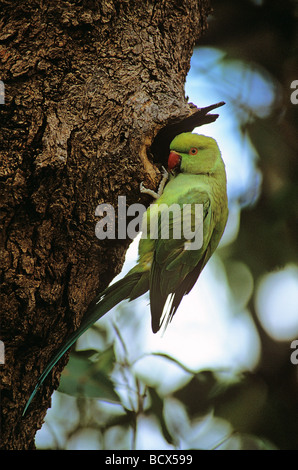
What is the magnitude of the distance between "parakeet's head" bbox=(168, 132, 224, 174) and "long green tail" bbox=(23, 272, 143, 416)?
0.60 m

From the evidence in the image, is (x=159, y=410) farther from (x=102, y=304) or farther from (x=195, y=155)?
(x=195, y=155)

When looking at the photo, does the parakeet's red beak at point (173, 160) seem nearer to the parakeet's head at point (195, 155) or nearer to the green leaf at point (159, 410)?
the parakeet's head at point (195, 155)

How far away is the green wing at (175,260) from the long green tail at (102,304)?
0.10m

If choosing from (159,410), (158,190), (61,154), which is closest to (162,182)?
(158,190)

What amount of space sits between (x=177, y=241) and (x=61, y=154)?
0.81 metres

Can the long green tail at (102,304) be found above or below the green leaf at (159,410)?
above

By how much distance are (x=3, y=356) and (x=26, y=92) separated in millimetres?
984

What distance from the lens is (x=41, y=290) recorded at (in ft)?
5.71

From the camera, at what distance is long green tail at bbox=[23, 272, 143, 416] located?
182 centimetres

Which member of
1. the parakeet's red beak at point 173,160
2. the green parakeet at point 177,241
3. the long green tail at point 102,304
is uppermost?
the parakeet's red beak at point 173,160

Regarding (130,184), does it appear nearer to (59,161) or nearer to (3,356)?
(59,161)

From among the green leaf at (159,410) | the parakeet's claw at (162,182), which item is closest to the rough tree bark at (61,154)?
the parakeet's claw at (162,182)

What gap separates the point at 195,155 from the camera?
2463 millimetres

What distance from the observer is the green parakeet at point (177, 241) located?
223 centimetres
